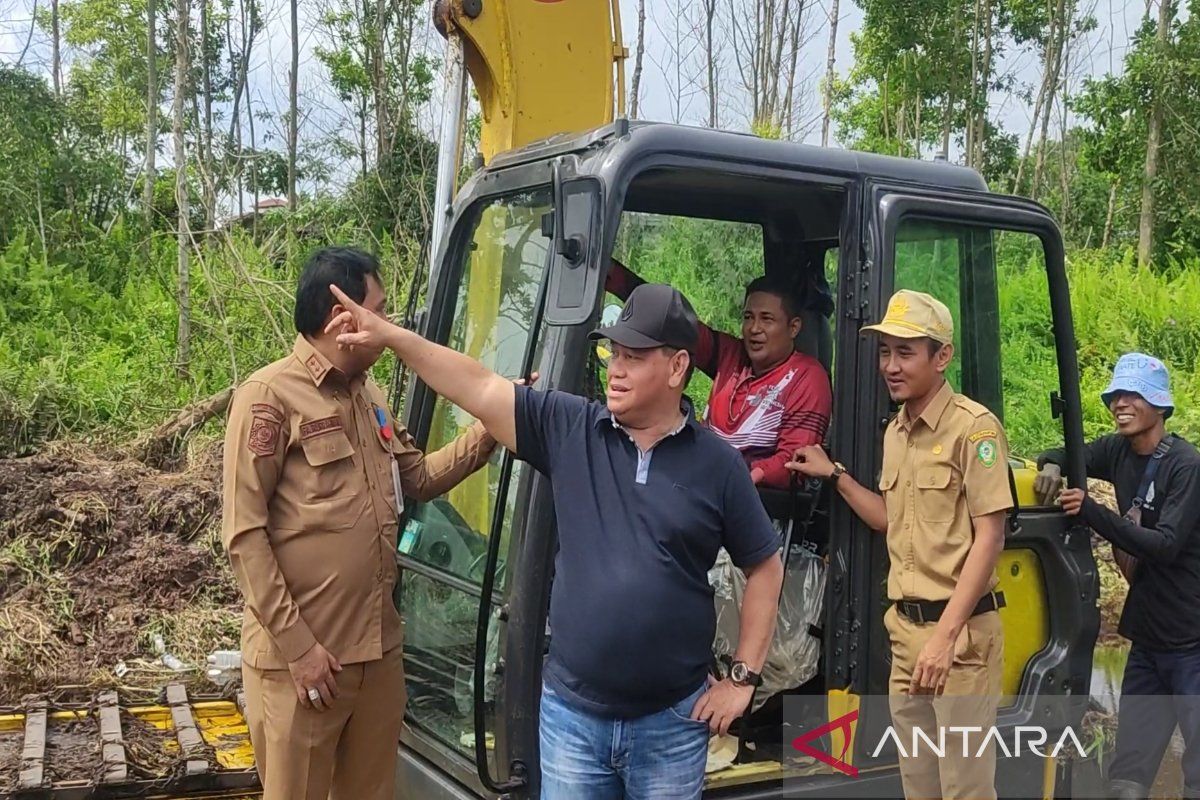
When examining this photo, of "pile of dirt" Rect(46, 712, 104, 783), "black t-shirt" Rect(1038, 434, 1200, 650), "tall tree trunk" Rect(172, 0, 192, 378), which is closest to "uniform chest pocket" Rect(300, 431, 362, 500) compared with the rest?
"pile of dirt" Rect(46, 712, 104, 783)

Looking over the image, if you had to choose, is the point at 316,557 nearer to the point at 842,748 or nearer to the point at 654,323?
the point at 654,323

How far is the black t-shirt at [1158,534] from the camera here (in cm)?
345

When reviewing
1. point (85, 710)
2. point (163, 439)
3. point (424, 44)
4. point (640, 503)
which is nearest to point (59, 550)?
point (163, 439)

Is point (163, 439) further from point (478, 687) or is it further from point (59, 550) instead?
point (478, 687)

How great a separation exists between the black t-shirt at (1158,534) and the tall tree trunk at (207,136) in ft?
22.5

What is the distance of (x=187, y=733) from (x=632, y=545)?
216 centimetres

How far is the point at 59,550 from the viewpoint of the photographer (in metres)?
6.08

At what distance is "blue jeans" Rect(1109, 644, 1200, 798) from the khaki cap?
1727 mm

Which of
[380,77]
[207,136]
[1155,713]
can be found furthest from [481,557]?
[207,136]

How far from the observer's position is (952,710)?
289 centimetres

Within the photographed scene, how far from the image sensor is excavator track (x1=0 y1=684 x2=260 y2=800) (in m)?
3.13

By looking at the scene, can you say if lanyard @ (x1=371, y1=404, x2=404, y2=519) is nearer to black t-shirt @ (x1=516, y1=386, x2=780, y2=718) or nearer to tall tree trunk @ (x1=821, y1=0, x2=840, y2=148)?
black t-shirt @ (x1=516, y1=386, x2=780, y2=718)

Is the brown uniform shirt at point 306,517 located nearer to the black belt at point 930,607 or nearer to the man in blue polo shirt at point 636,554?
the man in blue polo shirt at point 636,554

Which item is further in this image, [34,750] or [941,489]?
[34,750]
